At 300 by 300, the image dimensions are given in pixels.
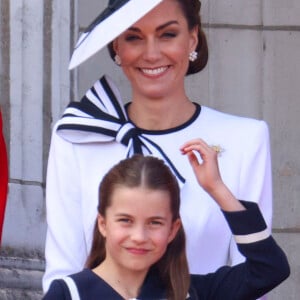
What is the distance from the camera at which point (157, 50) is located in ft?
12.2

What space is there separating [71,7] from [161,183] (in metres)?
1.91

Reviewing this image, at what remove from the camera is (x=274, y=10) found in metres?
5.68

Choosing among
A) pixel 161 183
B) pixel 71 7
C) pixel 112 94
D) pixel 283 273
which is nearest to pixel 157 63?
pixel 112 94

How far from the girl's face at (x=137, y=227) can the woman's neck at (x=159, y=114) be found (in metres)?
0.43

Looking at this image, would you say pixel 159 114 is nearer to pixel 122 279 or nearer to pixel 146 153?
pixel 146 153

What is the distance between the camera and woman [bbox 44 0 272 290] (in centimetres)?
368

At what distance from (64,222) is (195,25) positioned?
2.06ft

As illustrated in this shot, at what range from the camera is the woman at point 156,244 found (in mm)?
3359

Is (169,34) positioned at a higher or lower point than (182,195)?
higher

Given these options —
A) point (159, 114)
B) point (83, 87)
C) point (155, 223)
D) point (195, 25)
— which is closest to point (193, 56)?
point (195, 25)

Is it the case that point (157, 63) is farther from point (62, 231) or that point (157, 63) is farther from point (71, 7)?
point (71, 7)

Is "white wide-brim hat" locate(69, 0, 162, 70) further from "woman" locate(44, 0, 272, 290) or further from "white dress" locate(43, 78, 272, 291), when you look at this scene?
"white dress" locate(43, 78, 272, 291)

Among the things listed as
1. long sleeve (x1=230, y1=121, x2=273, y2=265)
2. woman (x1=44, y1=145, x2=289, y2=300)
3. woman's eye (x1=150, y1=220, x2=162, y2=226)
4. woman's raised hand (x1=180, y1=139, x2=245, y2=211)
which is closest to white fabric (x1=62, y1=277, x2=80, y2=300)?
woman (x1=44, y1=145, x2=289, y2=300)

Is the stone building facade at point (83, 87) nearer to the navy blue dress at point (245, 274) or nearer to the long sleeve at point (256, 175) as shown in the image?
the long sleeve at point (256, 175)
